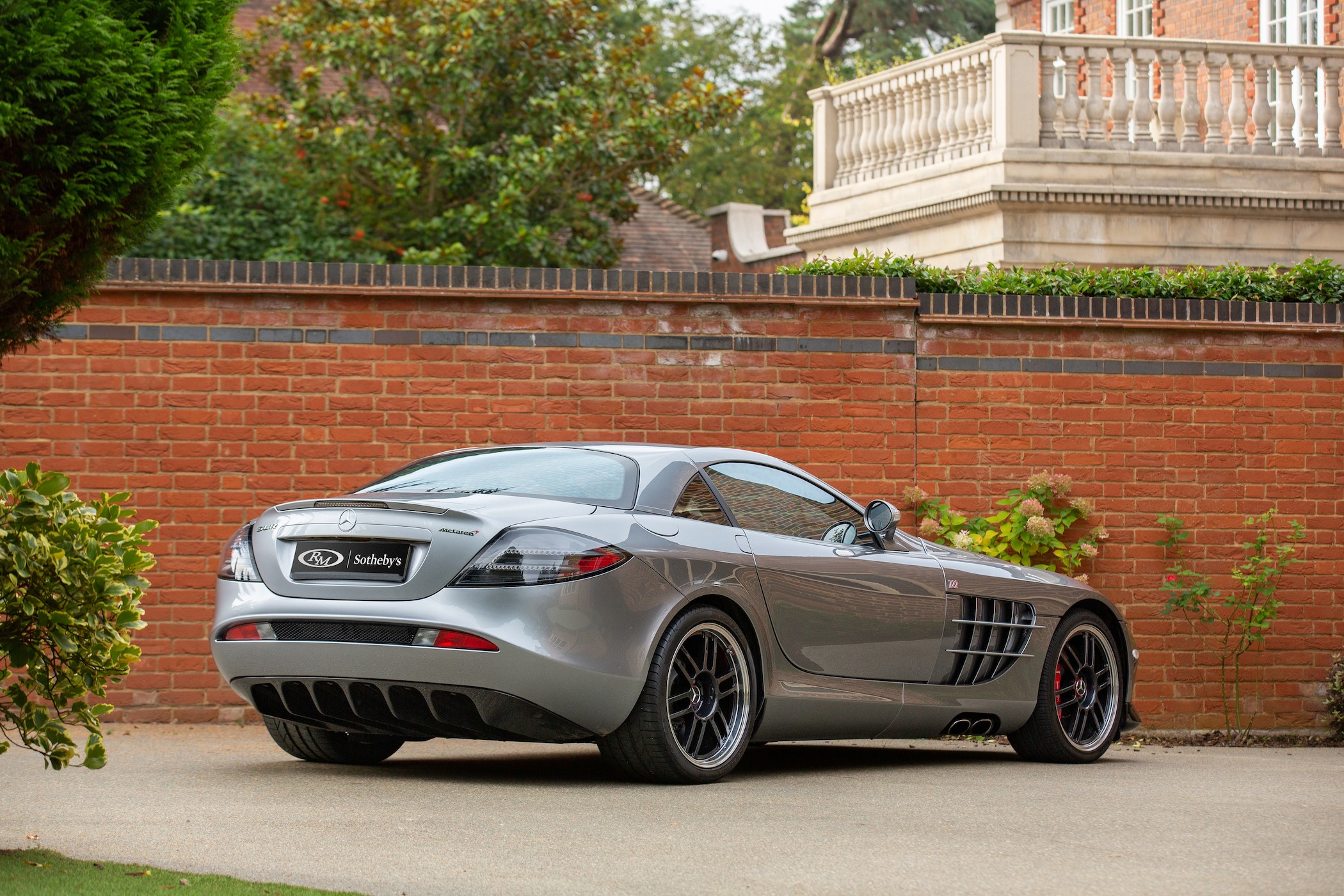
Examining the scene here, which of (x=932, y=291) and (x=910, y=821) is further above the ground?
(x=932, y=291)

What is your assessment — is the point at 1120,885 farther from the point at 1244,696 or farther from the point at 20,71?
the point at 1244,696

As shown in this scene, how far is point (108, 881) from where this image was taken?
4426 mm

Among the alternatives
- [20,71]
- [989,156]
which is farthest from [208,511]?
[989,156]

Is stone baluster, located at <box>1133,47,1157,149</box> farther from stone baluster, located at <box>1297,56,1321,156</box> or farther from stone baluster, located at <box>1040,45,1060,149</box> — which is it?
stone baluster, located at <box>1297,56,1321,156</box>

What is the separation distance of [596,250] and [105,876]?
16.1m

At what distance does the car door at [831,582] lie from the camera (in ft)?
22.9

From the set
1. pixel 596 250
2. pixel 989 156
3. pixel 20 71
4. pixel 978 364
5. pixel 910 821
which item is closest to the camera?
pixel 20 71

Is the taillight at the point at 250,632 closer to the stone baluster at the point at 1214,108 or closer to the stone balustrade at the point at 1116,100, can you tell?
the stone balustrade at the point at 1116,100

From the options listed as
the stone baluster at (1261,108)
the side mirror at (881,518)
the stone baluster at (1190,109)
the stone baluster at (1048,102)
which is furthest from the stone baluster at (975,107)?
the side mirror at (881,518)

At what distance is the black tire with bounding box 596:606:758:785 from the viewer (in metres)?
6.29

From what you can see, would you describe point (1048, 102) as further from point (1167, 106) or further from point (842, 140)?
point (842, 140)

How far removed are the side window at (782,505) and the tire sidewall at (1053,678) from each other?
4.22 feet

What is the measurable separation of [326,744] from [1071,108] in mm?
9746

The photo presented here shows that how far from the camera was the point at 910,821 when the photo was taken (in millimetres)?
5738
